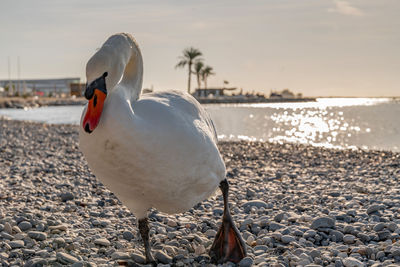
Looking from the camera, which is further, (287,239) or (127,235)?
(127,235)

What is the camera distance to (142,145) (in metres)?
2.97

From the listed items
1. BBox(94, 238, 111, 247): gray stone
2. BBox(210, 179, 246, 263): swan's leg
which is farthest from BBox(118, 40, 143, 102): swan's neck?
BBox(94, 238, 111, 247): gray stone

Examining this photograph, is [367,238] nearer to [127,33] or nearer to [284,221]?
[284,221]

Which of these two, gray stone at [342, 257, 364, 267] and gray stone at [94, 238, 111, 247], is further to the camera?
gray stone at [94, 238, 111, 247]

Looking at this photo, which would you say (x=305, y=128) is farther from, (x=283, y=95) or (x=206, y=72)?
(x=283, y=95)

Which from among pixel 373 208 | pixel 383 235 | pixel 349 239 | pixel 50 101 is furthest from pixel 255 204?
pixel 50 101

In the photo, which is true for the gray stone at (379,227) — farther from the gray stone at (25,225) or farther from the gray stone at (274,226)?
the gray stone at (25,225)

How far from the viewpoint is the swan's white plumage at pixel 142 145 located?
293cm

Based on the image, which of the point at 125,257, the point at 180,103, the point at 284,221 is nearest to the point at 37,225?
the point at 125,257

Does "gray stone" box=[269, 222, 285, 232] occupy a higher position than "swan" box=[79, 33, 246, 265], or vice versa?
"swan" box=[79, 33, 246, 265]

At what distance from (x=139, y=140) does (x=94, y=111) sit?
350 mm

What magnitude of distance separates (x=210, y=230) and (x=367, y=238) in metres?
1.57

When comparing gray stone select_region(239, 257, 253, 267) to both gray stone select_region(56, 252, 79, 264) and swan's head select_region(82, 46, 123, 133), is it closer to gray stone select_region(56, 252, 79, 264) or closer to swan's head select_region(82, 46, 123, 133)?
gray stone select_region(56, 252, 79, 264)

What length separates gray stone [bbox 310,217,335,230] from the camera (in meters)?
4.62
